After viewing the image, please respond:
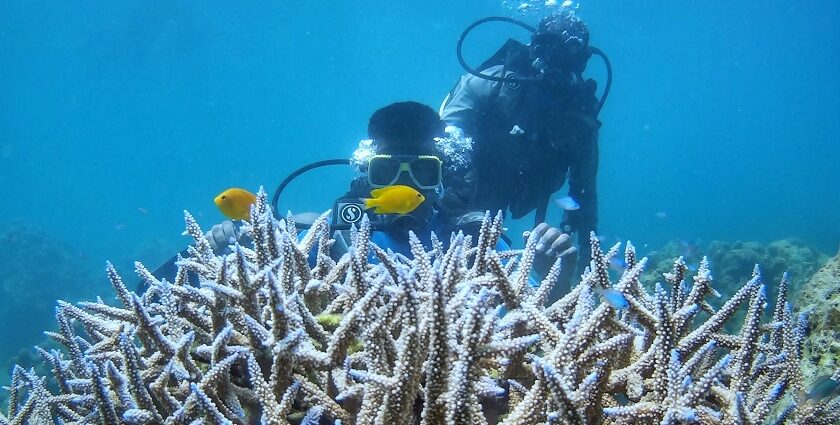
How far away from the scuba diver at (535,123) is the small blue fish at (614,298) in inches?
246

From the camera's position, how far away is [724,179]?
115125mm

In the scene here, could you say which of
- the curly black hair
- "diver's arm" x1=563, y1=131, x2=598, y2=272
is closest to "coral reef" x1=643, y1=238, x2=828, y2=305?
"diver's arm" x1=563, y1=131, x2=598, y2=272

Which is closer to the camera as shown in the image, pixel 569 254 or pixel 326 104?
pixel 569 254

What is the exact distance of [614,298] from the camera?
169cm

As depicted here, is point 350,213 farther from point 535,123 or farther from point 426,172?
point 535,123

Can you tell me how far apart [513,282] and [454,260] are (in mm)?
517

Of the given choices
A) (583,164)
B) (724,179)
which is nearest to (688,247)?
(583,164)

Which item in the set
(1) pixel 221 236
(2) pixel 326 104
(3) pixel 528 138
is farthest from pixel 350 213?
(2) pixel 326 104

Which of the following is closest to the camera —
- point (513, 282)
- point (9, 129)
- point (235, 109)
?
point (513, 282)

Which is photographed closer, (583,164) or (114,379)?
(114,379)

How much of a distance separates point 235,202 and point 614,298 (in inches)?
134

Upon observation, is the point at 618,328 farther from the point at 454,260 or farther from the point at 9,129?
the point at 9,129

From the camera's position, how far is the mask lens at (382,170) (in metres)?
5.10

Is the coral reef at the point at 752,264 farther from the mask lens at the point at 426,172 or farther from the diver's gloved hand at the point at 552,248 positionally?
the mask lens at the point at 426,172
